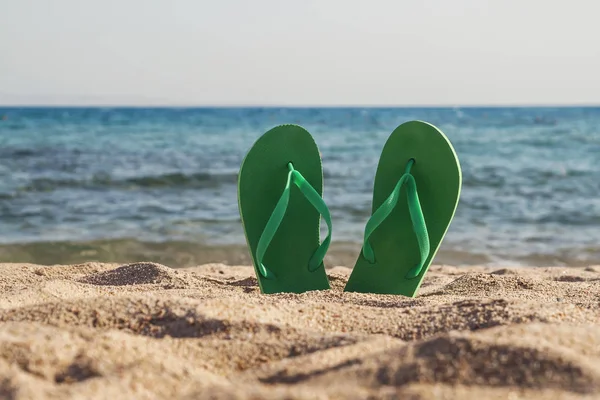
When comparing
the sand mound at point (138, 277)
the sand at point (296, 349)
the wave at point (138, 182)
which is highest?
the sand at point (296, 349)

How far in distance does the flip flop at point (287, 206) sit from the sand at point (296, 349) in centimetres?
40

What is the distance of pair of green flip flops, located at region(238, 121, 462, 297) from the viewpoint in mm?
1993

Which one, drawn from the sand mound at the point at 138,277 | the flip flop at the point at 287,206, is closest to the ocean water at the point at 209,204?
the sand mound at the point at 138,277

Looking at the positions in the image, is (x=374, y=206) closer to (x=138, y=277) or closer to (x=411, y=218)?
(x=411, y=218)

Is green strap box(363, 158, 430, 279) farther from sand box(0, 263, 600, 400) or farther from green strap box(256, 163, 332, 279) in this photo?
sand box(0, 263, 600, 400)

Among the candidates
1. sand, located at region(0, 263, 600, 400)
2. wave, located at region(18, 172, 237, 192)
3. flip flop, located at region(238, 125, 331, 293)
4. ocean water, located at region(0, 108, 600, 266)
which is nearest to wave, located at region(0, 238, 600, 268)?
ocean water, located at region(0, 108, 600, 266)

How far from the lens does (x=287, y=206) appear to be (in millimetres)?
2043

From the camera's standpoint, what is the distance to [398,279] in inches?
78.7

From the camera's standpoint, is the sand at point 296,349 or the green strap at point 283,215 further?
the green strap at point 283,215

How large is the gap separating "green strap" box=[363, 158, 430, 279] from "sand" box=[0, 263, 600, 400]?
0.30m

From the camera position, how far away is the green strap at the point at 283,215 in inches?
74.2

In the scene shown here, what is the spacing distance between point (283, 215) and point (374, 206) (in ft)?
1.13

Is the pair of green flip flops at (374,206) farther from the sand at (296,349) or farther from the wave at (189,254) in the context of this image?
the wave at (189,254)

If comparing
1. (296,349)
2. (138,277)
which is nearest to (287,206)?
(138,277)
